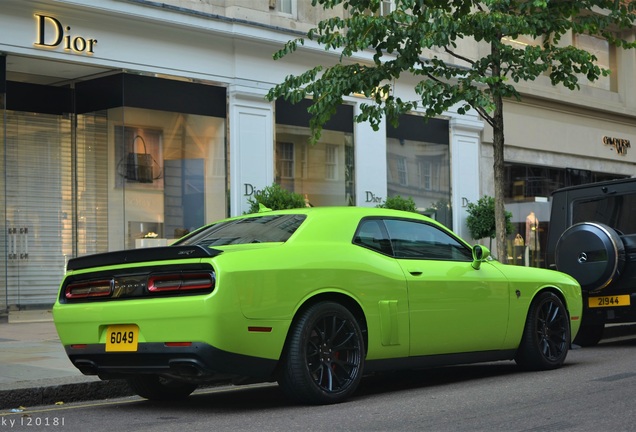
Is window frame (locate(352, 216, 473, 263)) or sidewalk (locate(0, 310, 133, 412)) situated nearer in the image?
sidewalk (locate(0, 310, 133, 412))

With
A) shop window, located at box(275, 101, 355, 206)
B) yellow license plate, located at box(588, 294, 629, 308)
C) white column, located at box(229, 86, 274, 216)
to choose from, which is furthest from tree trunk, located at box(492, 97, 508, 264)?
shop window, located at box(275, 101, 355, 206)

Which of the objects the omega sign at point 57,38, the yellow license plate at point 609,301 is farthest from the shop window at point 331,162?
the yellow license plate at point 609,301

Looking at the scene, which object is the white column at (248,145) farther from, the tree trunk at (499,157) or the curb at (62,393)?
the curb at (62,393)

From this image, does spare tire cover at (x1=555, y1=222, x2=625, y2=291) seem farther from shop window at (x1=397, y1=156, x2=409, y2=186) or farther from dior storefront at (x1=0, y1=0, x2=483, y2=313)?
shop window at (x1=397, y1=156, x2=409, y2=186)

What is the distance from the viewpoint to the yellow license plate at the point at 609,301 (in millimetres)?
11953

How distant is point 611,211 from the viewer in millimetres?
12469

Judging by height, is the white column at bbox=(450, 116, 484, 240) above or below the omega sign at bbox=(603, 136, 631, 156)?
below

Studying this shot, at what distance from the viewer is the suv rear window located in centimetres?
1218

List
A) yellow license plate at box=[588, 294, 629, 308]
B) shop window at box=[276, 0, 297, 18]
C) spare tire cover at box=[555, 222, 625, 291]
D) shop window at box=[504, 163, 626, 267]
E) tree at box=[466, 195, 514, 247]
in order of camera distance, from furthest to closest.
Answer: shop window at box=[504, 163, 626, 267] → tree at box=[466, 195, 514, 247] → shop window at box=[276, 0, 297, 18] → yellow license plate at box=[588, 294, 629, 308] → spare tire cover at box=[555, 222, 625, 291]

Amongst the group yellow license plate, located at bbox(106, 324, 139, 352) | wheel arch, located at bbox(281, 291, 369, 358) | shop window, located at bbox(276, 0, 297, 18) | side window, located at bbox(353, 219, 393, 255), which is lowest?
yellow license plate, located at bbox(106, 324, 139, 352)

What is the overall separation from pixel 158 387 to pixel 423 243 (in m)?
2.52

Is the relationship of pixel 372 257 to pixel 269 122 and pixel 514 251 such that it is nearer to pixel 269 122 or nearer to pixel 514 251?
pixel 269 122

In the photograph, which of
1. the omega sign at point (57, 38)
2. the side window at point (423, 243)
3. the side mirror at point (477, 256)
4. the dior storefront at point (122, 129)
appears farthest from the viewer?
the dior storefront at point (122, 129)

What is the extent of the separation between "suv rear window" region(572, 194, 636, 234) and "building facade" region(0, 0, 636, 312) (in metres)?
7.34
